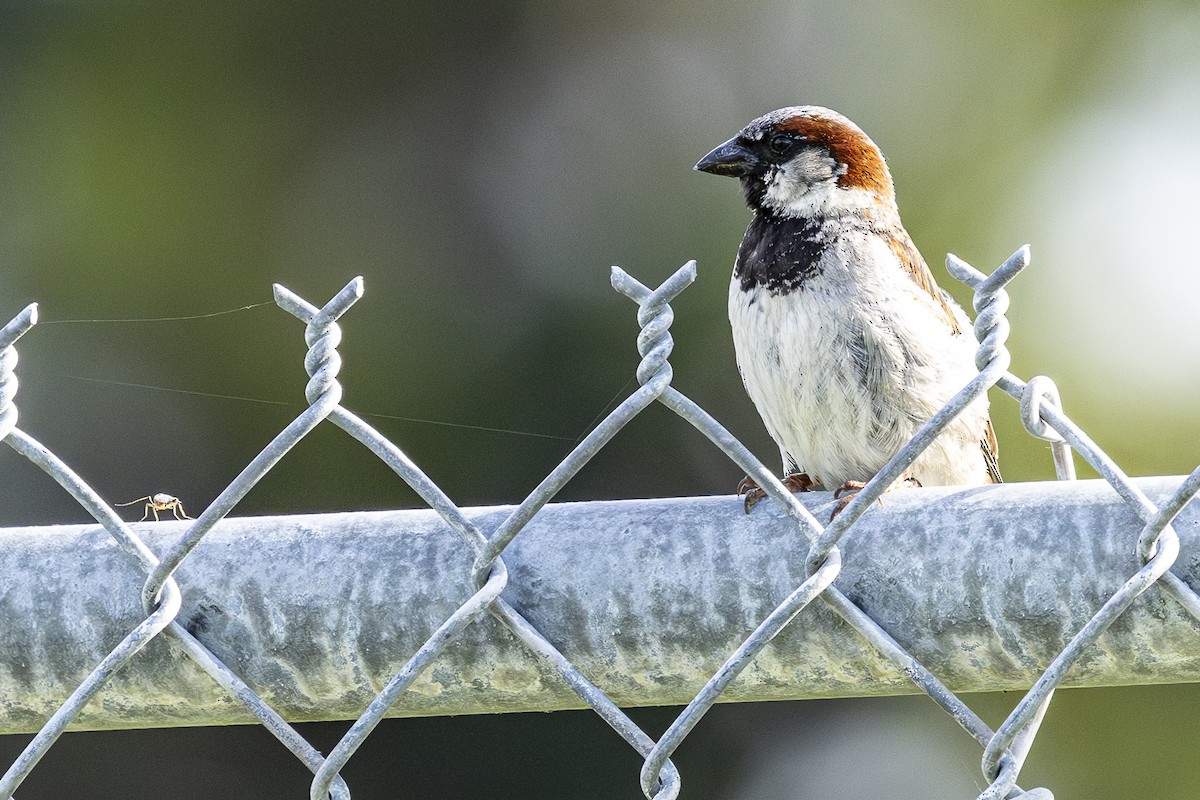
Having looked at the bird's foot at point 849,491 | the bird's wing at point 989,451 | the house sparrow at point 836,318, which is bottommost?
the bird's foot at point 849,491

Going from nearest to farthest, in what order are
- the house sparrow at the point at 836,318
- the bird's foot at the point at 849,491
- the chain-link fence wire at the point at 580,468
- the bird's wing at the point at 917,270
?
1. the chain-link fence wire at the point at 580,468
2. the bird's foot at the point at 849,491
3. the house sparrow at the point at 836,318
4. the bird's wing at the point at 917,270

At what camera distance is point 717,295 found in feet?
11.6

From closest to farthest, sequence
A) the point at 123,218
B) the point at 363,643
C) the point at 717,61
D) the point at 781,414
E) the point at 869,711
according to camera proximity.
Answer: the point at 363,643 < the point at 781,414 < the point at 869,711 < the point at 123,218 < the point at 717,61

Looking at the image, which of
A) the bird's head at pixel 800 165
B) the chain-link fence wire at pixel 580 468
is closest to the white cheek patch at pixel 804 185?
the bird's head at pixel 800 165

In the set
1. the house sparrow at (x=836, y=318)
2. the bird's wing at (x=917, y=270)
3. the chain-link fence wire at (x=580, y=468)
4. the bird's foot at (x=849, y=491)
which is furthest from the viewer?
the bird's wing at (x=917, y=270)

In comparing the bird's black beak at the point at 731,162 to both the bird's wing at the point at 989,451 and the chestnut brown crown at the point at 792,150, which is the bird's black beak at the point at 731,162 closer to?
the chestnut brown crown at the point at 792,150

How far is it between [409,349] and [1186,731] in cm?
209

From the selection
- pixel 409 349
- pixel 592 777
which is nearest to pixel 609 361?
pixel 409 349

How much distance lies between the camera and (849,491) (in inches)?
54.0

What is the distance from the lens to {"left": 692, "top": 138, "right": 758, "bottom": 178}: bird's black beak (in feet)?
7.06

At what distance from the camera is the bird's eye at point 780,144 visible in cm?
215

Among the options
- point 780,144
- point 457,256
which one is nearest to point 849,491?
point 780,144

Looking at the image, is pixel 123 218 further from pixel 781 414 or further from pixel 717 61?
pixel 781 414

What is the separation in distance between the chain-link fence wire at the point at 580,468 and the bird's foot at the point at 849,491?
0.08 m
